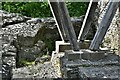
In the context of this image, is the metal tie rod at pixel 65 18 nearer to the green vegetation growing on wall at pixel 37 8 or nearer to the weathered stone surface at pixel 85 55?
the weathered stone surface at pixel 85 55

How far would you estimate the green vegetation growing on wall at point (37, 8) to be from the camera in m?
8.45

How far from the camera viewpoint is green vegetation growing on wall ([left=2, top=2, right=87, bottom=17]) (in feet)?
27.7

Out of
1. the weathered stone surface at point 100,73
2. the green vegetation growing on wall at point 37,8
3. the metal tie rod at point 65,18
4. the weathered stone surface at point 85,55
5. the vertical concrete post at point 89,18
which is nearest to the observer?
the weathered stone surface at point 100,73

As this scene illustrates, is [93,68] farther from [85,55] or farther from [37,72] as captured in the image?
[37,72]

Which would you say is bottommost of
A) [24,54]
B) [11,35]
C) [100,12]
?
[24,54]

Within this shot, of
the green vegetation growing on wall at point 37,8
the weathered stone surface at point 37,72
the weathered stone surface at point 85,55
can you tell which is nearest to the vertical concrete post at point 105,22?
the weathered stone surface at point 85,55

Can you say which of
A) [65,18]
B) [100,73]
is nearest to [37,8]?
[65,18]

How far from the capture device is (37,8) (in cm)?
872

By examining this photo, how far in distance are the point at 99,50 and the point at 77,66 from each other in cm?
55

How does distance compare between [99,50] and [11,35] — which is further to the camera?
[11,35]

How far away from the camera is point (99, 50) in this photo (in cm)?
369

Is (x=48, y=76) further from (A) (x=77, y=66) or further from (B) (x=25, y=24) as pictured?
(B) (x=25, y=24)

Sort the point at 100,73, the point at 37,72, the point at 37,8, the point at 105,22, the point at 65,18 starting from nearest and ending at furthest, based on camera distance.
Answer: the point at 100,73 < the point at 65,18 < the point at 105,22 < the point at 37,72 < the point at 37,8

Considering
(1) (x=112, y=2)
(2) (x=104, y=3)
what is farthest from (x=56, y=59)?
(2) (x=104, y=3)
